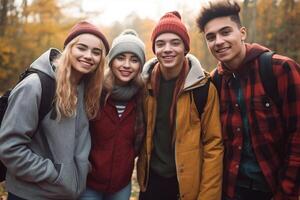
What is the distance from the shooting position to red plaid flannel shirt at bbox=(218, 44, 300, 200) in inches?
128

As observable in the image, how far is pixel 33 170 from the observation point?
313cm

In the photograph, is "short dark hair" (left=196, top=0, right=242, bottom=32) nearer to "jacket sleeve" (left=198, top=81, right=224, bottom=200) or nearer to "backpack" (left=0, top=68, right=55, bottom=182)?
"jacket sleeve" (left=198, top=81, right=224, bottom=200)

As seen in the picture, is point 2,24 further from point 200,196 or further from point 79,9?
point 200,196

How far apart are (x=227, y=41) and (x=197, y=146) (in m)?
1.18

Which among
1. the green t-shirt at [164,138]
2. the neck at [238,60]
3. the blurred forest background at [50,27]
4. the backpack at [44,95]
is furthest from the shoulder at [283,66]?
the blurred forest background at [50,27]

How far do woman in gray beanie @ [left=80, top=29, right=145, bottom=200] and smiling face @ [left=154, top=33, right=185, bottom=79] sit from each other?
12.8 inches

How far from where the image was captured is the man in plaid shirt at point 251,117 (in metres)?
3.26

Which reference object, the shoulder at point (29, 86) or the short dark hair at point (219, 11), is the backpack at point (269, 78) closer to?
the short dark hair at point (219, 11)

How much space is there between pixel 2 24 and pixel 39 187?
17740mm

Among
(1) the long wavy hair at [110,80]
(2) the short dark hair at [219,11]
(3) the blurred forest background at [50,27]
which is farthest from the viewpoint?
(3) the blurred forest background at [50,27]

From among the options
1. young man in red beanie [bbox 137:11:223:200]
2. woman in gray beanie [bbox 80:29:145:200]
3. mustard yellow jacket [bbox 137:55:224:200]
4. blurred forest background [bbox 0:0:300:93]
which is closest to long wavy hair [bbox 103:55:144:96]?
woman in gray beanie [bbox 80:29:145:200]

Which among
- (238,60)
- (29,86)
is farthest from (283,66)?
(29,86)

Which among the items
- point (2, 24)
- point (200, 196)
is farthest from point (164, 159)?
point (2, 24)

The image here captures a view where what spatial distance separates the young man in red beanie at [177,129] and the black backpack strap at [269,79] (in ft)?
1.92
